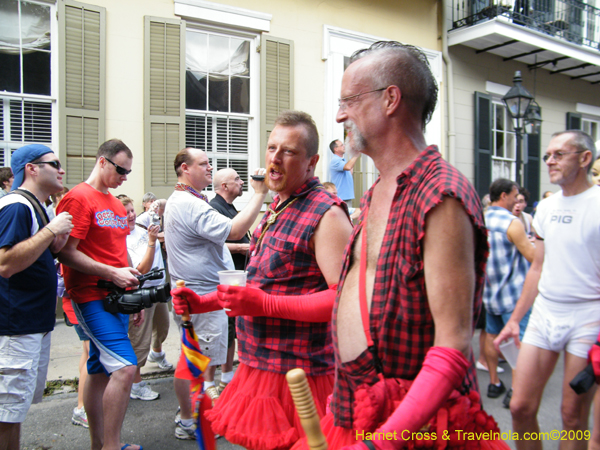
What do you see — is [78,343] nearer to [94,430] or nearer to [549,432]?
[94,430]

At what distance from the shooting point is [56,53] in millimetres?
6789

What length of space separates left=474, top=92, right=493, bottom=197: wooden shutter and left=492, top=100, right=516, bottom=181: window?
0.65 m

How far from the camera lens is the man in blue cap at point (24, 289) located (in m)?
2.71

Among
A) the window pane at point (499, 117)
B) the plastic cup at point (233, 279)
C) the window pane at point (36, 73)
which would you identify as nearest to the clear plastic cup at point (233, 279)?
the plastic cup at point (233, 279)

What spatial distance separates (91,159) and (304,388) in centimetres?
664

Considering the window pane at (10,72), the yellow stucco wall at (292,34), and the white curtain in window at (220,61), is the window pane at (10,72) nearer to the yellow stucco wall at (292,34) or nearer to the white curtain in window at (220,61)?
the yellow stucco wall at (292,34)

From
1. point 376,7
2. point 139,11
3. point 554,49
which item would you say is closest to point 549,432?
point 139,11

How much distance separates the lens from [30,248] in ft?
9.04

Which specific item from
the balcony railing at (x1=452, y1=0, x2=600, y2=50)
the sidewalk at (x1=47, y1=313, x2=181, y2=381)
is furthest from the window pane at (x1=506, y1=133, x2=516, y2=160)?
the sidewalk at (x1=47, y1=313, x2=181, y2=381)

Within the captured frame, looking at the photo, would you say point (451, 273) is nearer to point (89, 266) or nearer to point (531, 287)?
point (531, 287)

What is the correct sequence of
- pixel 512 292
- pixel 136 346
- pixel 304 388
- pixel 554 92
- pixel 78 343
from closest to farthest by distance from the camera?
pixel 304 388 < pixel 136 346 < pixel 512 292 < pixel 78 343 < pixel 554 92

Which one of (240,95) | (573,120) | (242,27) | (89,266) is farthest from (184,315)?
(573,120)

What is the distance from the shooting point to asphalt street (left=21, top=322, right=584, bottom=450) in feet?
11.5

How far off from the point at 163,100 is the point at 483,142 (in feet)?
24.4
